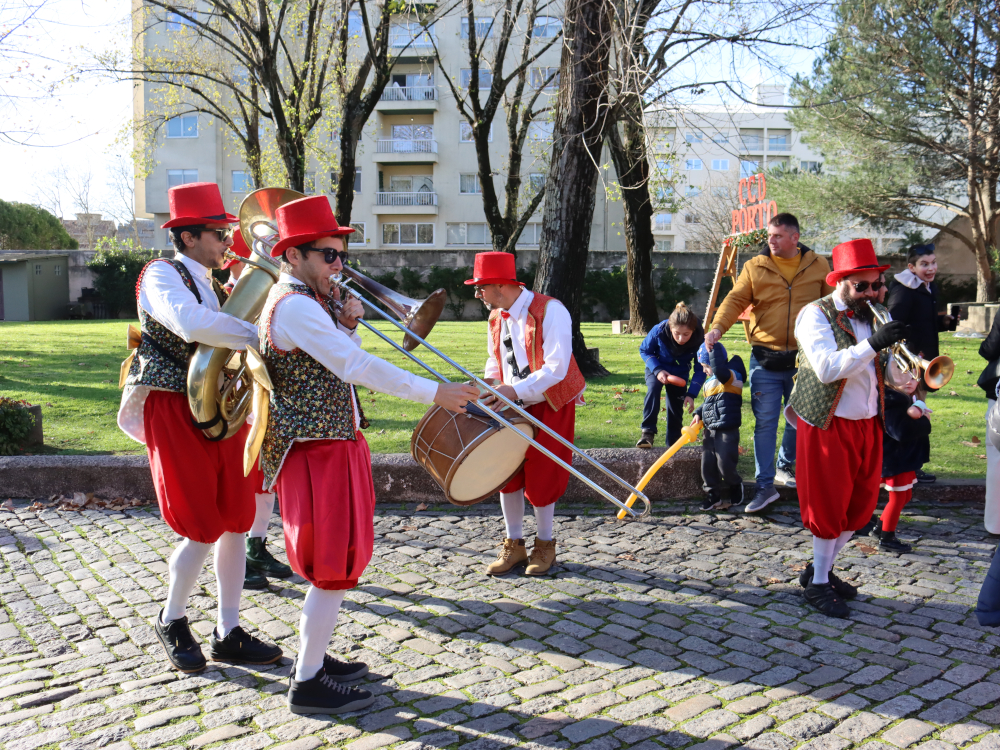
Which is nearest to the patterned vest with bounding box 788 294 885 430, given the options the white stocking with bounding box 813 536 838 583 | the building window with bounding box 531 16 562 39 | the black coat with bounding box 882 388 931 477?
the white stocking with bounding box 813 536 838 583

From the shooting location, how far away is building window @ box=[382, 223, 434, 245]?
155 ft

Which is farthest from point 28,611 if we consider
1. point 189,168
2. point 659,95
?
point 189,168

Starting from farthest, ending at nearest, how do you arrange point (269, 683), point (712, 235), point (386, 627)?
1. point (712, 235)
2. point (386, 627)
3. point (269, 683)

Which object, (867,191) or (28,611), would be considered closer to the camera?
(28,611)

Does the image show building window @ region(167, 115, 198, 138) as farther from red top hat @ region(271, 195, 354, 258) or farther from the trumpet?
the trumpet

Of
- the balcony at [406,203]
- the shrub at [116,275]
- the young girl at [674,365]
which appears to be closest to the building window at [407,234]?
the balcony at [406,203]

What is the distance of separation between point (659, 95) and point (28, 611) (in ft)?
27.5

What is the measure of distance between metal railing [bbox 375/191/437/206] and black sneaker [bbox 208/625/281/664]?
43250mm

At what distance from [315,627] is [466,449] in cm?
132

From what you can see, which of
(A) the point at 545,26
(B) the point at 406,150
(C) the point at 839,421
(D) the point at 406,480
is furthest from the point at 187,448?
(B) the point at 406,150

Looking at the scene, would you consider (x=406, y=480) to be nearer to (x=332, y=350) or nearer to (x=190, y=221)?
(x=190, y=221)

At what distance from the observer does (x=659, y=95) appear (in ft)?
33.4

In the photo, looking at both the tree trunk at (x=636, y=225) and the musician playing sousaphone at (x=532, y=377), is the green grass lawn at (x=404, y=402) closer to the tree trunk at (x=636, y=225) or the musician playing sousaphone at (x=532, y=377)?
the tree trunk at (x=636, y=225)

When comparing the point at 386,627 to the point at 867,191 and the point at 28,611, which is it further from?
the point at 867,191
